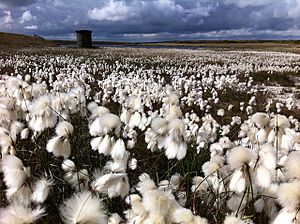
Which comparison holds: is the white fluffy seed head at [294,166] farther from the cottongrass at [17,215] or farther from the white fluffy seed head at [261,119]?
the cottongrass at [17,215]

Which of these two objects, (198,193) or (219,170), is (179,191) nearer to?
(198,193)

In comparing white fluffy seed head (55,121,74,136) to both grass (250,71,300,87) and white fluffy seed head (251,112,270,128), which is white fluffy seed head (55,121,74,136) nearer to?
white fluffy seed head (251,112,270,128)

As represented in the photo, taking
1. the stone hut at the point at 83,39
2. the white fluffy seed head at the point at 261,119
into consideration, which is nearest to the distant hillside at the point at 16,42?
the stone hut at the point at 83,39

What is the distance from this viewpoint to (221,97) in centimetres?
1468

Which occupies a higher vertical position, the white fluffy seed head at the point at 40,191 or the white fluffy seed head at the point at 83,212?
the white fluffy seed head at the point at 83,212

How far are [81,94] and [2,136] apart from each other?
5.55ft

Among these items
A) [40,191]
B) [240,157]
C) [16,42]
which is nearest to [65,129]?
[40,191]

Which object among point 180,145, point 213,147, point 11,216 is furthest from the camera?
point 213,147

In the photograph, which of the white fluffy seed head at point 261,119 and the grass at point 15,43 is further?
the grass at point 15,43

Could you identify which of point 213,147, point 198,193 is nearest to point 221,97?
point 213,147

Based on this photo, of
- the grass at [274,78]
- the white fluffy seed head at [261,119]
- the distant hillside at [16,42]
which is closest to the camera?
the white fluffy seed head at [261,119]

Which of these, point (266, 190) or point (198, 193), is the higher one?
point (266, 190)

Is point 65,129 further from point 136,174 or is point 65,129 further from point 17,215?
point 136,174

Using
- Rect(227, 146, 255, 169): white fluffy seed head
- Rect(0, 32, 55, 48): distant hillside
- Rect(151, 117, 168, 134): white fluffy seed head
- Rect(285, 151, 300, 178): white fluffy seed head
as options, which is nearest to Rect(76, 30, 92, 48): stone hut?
Rect(0, 32, 55, 48): distant hillside
